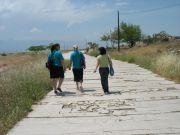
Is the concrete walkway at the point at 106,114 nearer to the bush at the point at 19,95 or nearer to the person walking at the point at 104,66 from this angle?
the bush at the point at 19,95

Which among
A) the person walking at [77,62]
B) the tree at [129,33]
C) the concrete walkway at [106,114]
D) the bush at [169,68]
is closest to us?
the concrete walkway at [106,114]

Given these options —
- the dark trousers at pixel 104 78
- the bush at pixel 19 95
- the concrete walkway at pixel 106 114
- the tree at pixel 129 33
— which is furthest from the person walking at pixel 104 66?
the tree at pixel 129 33

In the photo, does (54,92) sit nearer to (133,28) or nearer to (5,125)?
Answer: (5,125)

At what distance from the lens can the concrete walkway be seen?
8867mm

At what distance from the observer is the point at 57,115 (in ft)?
35.5

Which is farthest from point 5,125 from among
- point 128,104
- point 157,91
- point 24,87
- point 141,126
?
point 157,91

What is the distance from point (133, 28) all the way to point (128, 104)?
11162cm

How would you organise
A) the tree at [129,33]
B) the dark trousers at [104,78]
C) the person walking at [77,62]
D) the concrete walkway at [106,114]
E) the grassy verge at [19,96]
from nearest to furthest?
the concrete walkway at [106,114]
the grassy verge at [19,96]
the dark trousers at [104,78]
the person walking at [77,62]
the tree at [129,33]

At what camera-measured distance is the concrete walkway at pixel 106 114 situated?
29.1 feet

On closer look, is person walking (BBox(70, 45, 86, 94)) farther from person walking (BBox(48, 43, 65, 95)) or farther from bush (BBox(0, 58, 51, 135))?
bush (BBox(0, 58, 51, 135))

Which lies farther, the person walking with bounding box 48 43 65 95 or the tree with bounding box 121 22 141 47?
the tree with bounding box 121 22 141 47

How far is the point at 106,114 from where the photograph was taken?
10.7m

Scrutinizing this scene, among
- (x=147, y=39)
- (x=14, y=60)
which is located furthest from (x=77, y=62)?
Result: (x=147, y=39)

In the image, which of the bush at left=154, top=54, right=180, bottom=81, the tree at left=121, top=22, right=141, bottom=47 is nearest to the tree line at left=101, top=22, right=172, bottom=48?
the tree at left=121, top=22, right=141, bottom=47
